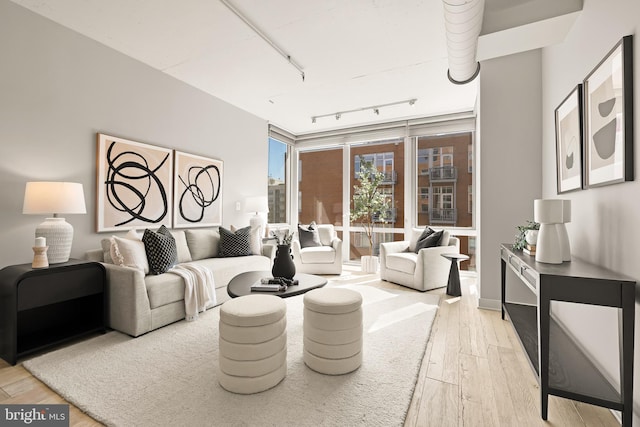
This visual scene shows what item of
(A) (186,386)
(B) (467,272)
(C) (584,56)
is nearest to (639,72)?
(C) (584,56)

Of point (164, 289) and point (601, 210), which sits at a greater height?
point (601, 210)

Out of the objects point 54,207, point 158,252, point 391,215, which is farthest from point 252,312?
point 391,215

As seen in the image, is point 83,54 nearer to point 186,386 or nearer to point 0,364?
point 0,364

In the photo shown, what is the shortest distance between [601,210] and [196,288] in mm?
3388

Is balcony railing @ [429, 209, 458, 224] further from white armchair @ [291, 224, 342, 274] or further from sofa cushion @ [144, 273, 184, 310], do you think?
sofa cushion @ [144, 273, 184, 310]

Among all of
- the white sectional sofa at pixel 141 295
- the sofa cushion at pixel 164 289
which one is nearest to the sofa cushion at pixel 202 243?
the white sectional sofa at pixel 141 295

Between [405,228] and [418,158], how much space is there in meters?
1.33

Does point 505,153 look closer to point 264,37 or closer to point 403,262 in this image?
point 403,262

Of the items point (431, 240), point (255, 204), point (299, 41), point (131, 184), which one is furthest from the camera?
point (255, 204)

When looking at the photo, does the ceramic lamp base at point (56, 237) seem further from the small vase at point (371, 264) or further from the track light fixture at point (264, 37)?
the small vase at point (371, 264)

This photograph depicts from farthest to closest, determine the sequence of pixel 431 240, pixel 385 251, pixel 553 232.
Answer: pixel 385 251
pixel 431 240
pixel 553 232

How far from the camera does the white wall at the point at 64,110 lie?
2.49 metres

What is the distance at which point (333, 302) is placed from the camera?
1.99 metres

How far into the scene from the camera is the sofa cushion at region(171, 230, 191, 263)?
3.59 metres
